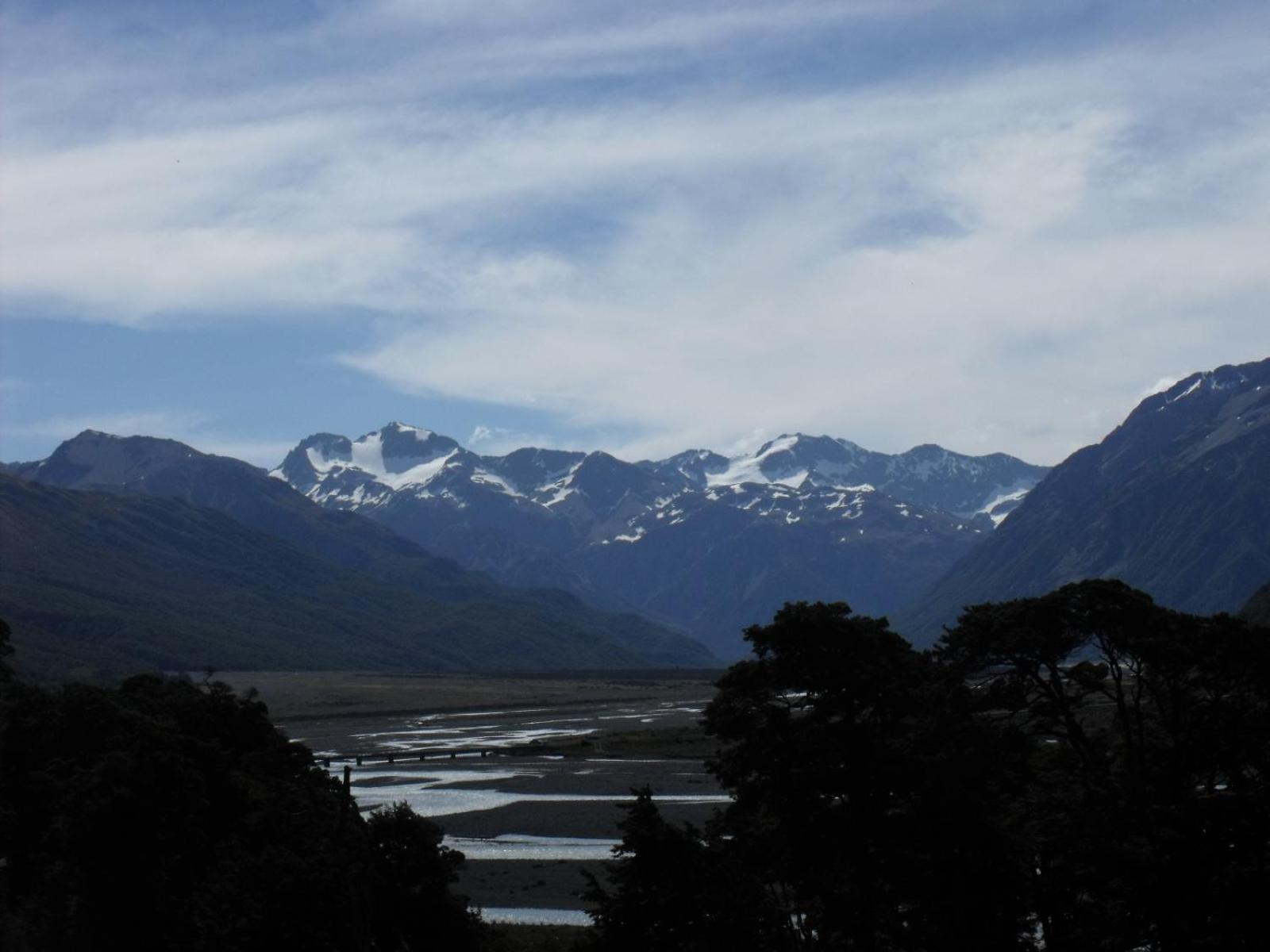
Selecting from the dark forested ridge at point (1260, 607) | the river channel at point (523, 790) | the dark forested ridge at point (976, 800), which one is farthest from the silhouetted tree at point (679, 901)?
the dark forested ridge at point (1260, 607)

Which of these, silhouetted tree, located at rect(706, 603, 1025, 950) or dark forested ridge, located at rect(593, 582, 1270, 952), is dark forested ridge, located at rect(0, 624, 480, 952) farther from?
silhouetted tree, located at rect(706, 603, 1025, 950)

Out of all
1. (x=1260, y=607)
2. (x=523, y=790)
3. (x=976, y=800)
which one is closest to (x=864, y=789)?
(x=976, y=800)

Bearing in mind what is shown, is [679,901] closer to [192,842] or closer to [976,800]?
[976,800]

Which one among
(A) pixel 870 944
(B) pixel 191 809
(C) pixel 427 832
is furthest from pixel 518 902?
(A) pixel 870 944

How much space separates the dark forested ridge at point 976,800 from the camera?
3438 centimetres

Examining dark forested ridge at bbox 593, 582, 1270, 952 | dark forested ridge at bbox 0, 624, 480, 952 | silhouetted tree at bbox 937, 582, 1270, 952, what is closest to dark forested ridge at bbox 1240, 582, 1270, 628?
silhouetted tree at bbox 937, 582, 1270, 952

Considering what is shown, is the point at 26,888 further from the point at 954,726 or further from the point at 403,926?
the point at 954,726

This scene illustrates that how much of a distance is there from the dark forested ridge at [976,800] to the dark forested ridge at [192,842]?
5710 millimetres

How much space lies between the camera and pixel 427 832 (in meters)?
36.9

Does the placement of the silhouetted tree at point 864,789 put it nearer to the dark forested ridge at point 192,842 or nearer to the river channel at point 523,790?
the river channel at point 523,790

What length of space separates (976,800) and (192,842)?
2345 cm

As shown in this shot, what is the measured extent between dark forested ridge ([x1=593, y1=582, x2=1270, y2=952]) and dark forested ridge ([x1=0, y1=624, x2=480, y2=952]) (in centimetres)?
571

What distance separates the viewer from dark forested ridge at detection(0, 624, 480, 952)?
3419cm

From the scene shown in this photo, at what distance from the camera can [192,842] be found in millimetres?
42219
